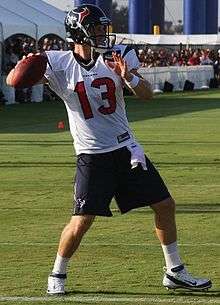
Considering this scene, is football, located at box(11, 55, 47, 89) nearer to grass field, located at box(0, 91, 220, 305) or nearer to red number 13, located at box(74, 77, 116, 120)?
red number 13, located at box(74, 77, 116, 120)

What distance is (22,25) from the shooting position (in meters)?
34.1

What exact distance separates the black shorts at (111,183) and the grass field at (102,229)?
0.65 meters

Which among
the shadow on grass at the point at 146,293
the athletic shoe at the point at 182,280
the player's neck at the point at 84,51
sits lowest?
the shadow on grass at the point at 146,293

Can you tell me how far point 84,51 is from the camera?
7.74 meters

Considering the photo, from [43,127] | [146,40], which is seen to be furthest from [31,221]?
[146,40]

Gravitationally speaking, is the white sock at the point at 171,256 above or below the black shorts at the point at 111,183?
below

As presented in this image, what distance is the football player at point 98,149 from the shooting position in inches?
305

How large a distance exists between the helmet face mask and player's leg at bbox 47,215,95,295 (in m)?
1.23

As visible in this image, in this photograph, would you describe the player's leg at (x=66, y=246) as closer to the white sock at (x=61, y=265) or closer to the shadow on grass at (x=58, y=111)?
the white sock at (x=61, y=265)

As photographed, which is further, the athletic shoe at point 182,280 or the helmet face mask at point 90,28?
the athletic shoe at point 182,280

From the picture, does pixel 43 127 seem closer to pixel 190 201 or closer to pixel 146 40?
pixel 190 201

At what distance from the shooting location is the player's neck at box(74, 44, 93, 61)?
25.3 ft

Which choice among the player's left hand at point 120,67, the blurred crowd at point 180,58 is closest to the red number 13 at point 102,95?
the player's left hand at point 120,67

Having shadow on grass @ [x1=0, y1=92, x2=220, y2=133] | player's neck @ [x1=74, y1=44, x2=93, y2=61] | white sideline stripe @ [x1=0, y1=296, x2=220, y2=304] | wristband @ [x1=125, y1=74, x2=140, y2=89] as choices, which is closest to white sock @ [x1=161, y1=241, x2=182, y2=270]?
white sideline stripe @ [x1=0, y1=296, x2=220, y2=304]
